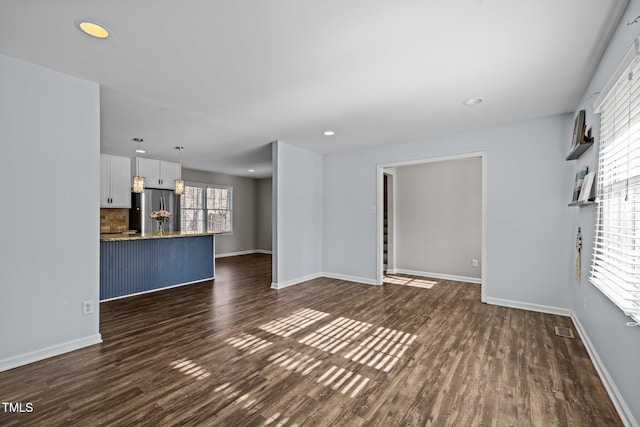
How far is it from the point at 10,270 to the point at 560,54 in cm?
460

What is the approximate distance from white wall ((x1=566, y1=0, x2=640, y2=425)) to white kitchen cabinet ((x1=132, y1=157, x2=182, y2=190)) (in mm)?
7220

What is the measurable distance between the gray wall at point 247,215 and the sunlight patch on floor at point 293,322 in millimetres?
5780

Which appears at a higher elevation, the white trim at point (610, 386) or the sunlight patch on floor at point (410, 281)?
the white trim at point (610, 386)

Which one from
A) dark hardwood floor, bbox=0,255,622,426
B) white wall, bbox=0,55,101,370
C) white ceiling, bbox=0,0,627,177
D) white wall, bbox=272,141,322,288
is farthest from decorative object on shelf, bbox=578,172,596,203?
white wall, bbox=0,55,101,370

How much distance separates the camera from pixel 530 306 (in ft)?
12.5

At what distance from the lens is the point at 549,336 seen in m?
2.97

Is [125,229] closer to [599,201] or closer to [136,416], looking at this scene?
[136,416]

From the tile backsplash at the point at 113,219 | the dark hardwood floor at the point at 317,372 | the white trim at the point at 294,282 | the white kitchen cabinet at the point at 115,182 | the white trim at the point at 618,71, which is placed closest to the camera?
the white trim at the point at 618,71

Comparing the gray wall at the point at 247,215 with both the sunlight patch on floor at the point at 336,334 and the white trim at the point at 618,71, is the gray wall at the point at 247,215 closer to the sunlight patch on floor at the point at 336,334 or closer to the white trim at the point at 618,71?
the sunlight patch on floor at the point at 336,334

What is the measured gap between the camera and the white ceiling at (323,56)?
6.06 feet

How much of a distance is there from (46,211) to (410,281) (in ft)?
16.8

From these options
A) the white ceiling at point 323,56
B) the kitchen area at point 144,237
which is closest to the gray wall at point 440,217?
the white ceiling at point 323,56

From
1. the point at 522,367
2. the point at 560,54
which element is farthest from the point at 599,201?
the point at 522,367

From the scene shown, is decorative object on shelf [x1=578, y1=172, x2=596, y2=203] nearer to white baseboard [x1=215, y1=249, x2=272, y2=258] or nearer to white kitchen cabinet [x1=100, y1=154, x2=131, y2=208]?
white kitchen cabinet [x1=100, y1=154, x2=131, y2=208]
